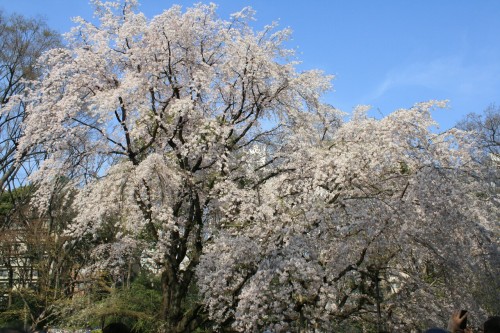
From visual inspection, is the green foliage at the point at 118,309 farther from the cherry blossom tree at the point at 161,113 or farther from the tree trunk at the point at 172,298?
the cherry blossom tree at the point at 161,113

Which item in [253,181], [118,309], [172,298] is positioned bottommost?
[118,309]

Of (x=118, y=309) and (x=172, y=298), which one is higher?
(x=172, y=298)

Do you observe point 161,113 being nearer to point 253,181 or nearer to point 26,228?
point 253,181

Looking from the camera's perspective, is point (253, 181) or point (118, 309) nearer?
point (253, 181)

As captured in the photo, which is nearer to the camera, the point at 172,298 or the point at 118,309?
the point at 172,298

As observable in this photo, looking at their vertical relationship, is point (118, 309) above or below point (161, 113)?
below

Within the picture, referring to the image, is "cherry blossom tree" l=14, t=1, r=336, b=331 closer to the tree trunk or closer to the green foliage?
the tree trunk

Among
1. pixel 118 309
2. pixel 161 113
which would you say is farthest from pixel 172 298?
pixel 161 113

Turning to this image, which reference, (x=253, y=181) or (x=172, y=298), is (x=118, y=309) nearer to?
(x=172, y=298)

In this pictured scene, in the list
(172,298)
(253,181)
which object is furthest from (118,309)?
(253,181)

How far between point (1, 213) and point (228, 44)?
790 inches

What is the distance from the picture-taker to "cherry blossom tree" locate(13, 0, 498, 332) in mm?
8016

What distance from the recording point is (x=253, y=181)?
11078mm

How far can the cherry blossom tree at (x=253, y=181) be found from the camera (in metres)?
8.02
